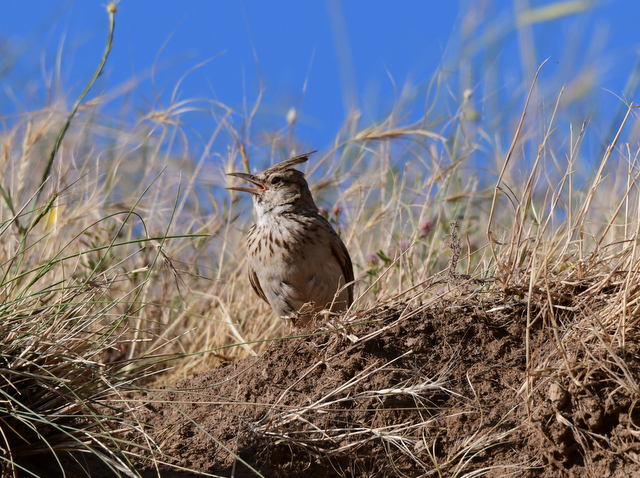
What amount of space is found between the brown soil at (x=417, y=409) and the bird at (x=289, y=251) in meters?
1.31

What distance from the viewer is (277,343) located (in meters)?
3.76

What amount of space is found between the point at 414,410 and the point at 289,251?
188 cm

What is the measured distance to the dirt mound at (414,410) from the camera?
3.09 metres

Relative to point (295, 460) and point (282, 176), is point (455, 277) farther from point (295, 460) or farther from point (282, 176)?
point (282, 176)

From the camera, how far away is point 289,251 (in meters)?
5.00

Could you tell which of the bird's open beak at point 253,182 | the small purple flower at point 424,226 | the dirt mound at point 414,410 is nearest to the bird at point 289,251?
the bird's open beak at point 253,182

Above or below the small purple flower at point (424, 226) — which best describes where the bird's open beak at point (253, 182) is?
above

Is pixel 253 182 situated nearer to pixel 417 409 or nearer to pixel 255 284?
pixel 255 284

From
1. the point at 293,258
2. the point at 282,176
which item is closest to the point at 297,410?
the point at 293,258

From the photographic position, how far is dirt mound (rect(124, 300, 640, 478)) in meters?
3.09

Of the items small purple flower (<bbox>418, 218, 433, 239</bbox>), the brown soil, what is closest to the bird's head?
small purple flower (<bbox>418, 218, 433, 239</bbox>)

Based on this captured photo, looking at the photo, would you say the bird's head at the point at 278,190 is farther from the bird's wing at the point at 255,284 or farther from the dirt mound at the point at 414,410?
the dirt mound at the point at 414,410

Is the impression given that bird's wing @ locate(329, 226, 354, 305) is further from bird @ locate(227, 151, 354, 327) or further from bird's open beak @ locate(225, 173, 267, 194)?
bird's open beak @ locate(225, 173, 267, 194)

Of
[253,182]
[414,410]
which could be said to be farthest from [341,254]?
[414,410]
